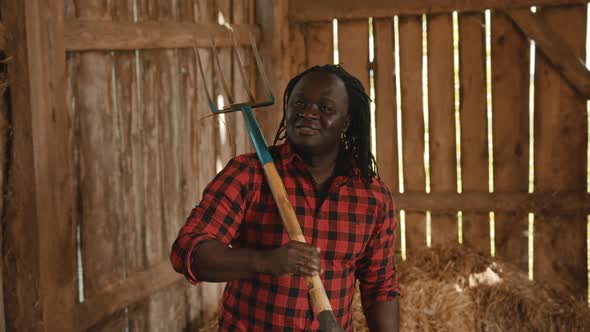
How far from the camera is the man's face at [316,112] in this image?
89.7 inches

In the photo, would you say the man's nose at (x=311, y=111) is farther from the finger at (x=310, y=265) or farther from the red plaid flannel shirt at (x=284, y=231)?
the finger at (x=310, y=265)

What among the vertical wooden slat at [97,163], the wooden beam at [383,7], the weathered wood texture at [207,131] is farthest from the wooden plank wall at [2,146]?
the wooden beam at [383,7]

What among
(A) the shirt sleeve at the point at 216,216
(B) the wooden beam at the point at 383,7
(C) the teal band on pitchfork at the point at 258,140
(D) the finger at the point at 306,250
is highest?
(B) the wooden beam at the point at 383,7

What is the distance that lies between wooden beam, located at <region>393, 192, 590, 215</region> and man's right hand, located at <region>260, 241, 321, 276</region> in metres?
3.30

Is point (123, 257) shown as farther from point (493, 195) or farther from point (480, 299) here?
point (493, 195)

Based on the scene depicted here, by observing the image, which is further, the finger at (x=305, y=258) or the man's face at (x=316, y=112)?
the man's face at (x=316, y=112)

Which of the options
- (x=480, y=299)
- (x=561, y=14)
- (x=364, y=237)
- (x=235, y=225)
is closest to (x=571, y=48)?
(x=561, y=14)

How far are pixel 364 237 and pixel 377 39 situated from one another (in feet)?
10.1

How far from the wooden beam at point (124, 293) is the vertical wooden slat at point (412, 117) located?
1889 millimetres

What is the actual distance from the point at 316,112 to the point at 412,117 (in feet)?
9.85

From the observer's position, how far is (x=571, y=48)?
4867 mm

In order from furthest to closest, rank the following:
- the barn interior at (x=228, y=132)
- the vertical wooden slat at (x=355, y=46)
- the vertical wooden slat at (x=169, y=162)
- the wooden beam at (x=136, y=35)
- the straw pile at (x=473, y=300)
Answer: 1. the vertical wooden slat at (x=355, y=46)
2. the straw pile at (x=473, y=300)
3. the vertical wooden slat at (x=169, y=162)
4. the wooden beam at (x=136, y=35)
5. the barn interior at (x=228, y=132)

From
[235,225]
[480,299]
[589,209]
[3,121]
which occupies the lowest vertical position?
[480,299]

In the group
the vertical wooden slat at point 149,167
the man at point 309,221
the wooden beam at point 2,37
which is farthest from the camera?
the vertical wooden slat at point 149,167
